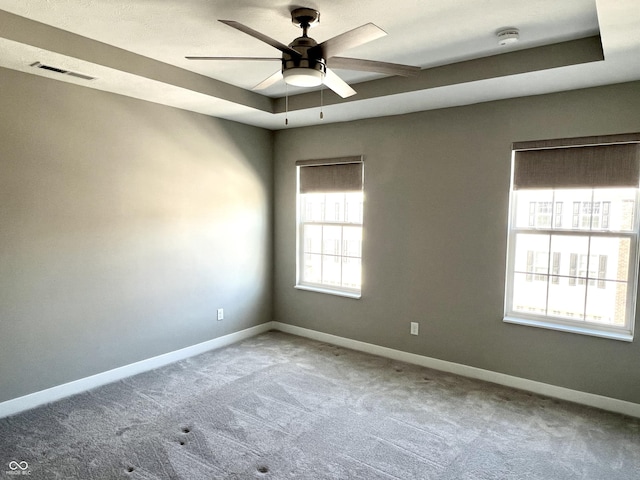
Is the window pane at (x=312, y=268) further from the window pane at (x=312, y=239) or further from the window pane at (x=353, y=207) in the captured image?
the window pane at (x=353, y=207)

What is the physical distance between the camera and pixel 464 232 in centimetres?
378

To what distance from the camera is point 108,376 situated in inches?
140

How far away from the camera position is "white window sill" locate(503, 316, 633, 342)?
313 centimetres

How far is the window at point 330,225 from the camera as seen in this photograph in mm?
4543

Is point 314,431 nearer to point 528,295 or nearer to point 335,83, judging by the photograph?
point 528,295

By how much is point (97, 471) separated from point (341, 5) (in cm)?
299

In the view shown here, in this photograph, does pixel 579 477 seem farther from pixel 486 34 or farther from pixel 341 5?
pixel 341 5

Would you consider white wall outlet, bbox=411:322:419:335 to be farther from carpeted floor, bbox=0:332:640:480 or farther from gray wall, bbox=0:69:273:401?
gray wall, bbox=0:69:273:401

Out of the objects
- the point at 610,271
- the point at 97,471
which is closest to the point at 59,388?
the point at 97,471

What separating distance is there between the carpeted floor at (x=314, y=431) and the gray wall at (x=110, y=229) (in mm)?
437

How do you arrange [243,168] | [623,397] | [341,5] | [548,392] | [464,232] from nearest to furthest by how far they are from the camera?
[341,5] → [623,397] → [548,392] → [464,232] → [243,168]
